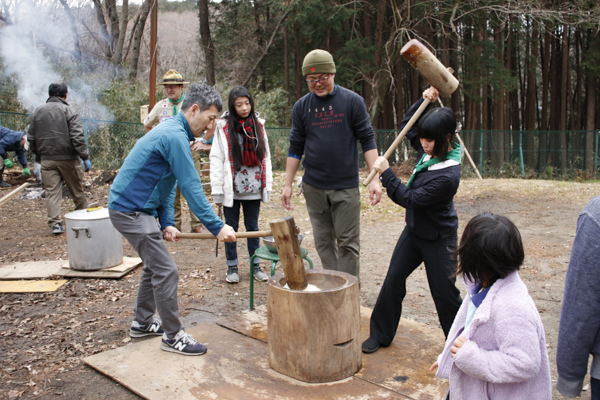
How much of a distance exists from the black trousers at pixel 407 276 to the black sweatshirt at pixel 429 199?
0.25ft

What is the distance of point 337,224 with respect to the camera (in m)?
4.29

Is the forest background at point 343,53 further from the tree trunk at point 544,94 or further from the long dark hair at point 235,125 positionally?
the long dark hair at point 235,125

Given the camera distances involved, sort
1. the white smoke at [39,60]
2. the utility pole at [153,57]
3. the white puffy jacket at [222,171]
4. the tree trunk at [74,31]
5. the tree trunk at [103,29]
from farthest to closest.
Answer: the tree trunk at [103,29]
the tree trunk at [74,31]
the white smoke at [39,60]
the utility pole at [153,57]
the white puffy jacket at [222,171]

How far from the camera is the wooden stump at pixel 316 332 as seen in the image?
9.71 ft

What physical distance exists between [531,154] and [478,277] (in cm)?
1908

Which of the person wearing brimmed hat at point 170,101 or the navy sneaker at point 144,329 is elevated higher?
the person wearing brimmed hat at point 170,101

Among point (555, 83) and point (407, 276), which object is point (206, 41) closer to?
point (555, 83)

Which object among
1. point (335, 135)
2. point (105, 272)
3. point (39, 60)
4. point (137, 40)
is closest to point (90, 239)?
point (105, 272)

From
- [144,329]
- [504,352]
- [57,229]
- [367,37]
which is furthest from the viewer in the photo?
[367,37]

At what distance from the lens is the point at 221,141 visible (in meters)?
5.00

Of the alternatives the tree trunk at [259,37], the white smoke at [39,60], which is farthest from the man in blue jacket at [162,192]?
the tree trunk at [259,37]

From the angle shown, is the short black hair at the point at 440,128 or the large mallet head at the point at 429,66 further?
the large mallet head at the point at 429,66

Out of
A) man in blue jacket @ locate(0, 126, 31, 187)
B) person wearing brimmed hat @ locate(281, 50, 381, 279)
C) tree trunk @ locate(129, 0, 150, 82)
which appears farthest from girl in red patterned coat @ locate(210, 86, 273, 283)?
tree trunk @ locate(129, 0, 150, 82)

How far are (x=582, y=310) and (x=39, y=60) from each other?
60.3 ft
